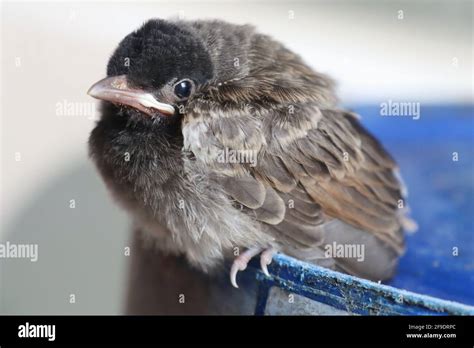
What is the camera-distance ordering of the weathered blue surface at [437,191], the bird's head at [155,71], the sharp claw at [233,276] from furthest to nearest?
the weathered blue surface at [437,191], the sharp claw at [233,276], the bird's head at [155,71]

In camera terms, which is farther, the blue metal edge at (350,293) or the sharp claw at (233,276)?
the sharp claw at (233,276)

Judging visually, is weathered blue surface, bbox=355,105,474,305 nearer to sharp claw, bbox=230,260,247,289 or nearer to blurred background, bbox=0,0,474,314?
blurred background, bbox=0,0,474,314

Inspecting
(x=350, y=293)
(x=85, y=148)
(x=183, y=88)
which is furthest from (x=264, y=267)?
(x=85, y=148)

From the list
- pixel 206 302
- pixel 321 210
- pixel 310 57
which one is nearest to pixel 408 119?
pixel 310 57

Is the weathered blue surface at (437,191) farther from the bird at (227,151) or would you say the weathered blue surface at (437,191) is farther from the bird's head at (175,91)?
the bird's head at (175,91)

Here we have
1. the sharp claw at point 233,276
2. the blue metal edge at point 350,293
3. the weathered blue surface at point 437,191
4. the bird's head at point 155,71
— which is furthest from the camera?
the weathered blue surface at point 437,191

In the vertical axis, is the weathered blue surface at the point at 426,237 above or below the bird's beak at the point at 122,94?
below

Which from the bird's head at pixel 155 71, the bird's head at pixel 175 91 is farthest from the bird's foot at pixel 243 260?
the bird's head at pixel 155 71

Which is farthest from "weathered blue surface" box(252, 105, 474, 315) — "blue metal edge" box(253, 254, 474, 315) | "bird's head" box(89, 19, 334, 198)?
"bird's head" box(89, 19, 334, 198)
